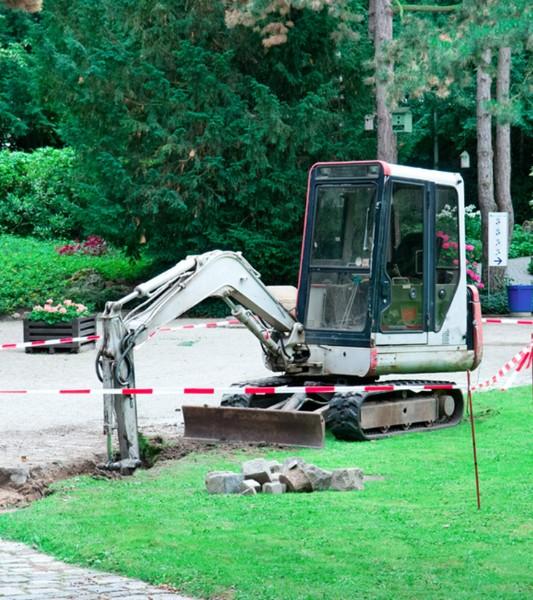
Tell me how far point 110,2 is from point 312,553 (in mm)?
25450

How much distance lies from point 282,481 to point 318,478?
0.28 m

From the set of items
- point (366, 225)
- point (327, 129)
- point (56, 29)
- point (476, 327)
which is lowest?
point (476, 327)

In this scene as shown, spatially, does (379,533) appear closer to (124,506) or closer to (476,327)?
(124,506)

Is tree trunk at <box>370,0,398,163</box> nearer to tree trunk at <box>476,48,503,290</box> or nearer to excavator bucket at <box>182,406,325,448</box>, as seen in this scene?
tree trunk at <box>476,48,503,290</box>

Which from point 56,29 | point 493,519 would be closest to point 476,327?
→ point 493,519

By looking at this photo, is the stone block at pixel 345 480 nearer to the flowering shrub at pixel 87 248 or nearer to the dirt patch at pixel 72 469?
the dirt patch at pixel 72 469

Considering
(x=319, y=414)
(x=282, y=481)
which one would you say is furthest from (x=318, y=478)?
(x=319, y=414)

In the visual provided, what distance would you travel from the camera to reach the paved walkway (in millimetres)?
6543

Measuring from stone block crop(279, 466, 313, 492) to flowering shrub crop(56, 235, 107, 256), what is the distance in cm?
2799

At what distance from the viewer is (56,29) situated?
3334 cm

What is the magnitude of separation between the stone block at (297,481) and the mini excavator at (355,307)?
2478 mm

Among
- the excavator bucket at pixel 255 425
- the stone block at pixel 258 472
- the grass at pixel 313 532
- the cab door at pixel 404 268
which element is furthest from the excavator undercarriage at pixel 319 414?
the stone block at pixel 258 472

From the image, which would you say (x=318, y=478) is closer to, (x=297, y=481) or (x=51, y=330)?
(x=297, y=481)

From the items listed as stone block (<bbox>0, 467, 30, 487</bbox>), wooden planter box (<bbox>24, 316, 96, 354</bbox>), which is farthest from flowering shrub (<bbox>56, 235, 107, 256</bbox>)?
stone block (<bbox>0, 467, 30, 487</bbox>)
